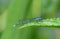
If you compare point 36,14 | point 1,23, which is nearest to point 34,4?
point 36,14

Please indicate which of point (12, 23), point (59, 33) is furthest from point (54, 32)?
point (12, 23)

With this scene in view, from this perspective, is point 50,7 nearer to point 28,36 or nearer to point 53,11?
point 53,11

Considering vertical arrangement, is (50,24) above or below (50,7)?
below

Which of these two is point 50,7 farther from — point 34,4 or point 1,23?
point 1,23

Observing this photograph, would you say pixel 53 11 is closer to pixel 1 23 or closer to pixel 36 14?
pixel 36 14

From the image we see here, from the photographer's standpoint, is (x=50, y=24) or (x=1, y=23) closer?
(x=50, y=24)

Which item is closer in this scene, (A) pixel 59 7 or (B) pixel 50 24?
(B) pixel 50 24

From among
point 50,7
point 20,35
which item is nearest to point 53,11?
point 50,7
